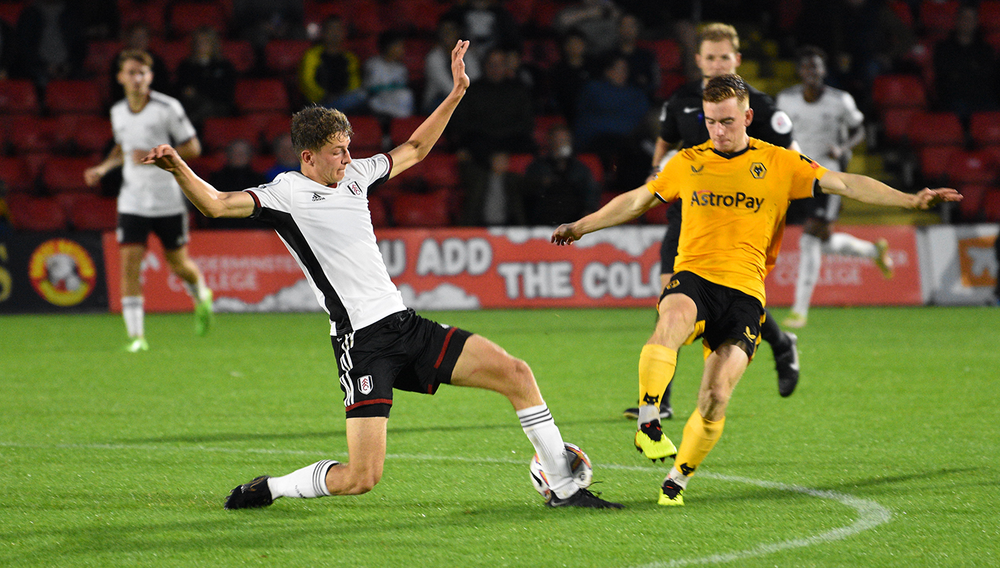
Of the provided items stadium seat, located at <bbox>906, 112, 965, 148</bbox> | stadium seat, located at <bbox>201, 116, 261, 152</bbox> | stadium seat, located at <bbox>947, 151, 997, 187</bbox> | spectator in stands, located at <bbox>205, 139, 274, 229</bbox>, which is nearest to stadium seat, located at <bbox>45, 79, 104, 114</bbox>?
stadium seat, located at <bbox>201, 116, 261, 152</bbox>

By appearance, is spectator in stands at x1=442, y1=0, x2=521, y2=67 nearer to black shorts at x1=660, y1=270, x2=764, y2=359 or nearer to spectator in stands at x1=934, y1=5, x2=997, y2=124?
spectator in stands at x1=934, y1=5, x2=997, y2=124

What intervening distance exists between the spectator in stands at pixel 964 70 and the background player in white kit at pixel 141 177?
1167 centimetres

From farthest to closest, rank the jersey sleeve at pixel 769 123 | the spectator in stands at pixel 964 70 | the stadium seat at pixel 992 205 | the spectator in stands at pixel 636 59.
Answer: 1. the spectator in stands at pixel 964 70
2. the spectator in stands at pixel 636 59
3. the stadium seat at pixel 992 205
4. the jersey sleeve at pixel 769 123

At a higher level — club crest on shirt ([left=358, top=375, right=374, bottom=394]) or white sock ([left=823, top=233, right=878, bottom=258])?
white sock ([left=823, top=233, right=878, bottom=258])

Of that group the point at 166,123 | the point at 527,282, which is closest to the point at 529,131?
the point at 527,282

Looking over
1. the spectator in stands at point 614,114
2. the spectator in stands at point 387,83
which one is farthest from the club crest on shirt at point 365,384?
the spectator in stands at point 387,83

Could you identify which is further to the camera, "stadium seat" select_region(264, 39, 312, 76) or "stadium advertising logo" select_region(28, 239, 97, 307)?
"stadium seat" select_region(264, 39, 312, 76)

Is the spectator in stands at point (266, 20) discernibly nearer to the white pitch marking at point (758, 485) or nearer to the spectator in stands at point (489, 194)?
the spectator in stands at point (489, 194)

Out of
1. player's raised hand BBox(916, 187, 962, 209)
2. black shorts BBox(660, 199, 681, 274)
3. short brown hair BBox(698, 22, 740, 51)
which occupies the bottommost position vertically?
black shorts BBox(660, 199, 681, 274)

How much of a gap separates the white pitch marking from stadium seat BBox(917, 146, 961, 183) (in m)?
12.3


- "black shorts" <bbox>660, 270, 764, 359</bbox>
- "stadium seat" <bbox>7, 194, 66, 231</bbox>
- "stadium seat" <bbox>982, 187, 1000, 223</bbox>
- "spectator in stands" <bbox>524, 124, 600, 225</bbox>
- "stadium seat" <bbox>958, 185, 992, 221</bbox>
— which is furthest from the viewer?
"stadium seat" <bbox>958, 185, 992, 221</bbox>

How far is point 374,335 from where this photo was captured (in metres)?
4.80

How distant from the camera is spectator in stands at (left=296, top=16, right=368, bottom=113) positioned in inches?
639

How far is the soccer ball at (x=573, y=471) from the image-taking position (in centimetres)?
487
